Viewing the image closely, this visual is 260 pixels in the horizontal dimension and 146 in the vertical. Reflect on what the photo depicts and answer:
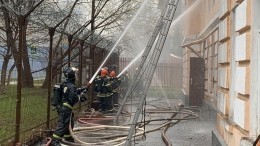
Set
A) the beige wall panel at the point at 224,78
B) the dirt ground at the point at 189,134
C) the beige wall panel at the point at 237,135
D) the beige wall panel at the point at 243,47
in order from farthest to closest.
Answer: the dirt ground at the point at 189,134
the beige wall panel at the point at 224,78
the beige wall panel at the point at 237,135
the beige wall panel at the point at 243,47

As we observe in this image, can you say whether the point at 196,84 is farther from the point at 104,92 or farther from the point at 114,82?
the point at 104,92

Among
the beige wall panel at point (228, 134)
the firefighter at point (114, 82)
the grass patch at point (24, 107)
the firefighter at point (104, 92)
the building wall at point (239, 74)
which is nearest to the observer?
the building wall at point (239, 74)

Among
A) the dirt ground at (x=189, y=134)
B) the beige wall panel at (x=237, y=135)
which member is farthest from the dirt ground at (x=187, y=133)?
the beige wall panel at (x=237, y=135)

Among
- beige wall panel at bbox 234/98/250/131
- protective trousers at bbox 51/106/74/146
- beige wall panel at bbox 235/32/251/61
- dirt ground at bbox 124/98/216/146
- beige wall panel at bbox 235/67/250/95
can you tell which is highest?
beige wall panel at bbox 235/32/251/61

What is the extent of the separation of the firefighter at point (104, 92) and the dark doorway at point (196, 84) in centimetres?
339

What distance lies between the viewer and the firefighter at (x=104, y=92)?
12.6m

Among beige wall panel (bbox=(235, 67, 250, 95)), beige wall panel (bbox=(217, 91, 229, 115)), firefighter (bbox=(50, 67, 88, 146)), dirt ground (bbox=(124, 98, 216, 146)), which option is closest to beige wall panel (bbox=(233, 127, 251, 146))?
beige wall panel (bbox=(235, 67, 250, 95))

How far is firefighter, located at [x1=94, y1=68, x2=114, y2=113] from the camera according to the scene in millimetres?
12617

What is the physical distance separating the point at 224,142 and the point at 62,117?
10.2 ft

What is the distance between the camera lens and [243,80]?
4.32 meters

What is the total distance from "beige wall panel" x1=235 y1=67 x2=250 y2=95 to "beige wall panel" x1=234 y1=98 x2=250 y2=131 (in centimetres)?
12

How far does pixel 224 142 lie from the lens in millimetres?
5465

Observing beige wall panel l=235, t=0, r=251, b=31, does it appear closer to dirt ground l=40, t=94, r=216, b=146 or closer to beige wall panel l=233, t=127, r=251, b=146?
beige wall panel l=233, t=127, r=251, b=146

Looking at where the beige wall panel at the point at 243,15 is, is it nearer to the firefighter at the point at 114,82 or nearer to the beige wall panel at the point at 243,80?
the beige wall panel at the point at 243,80
